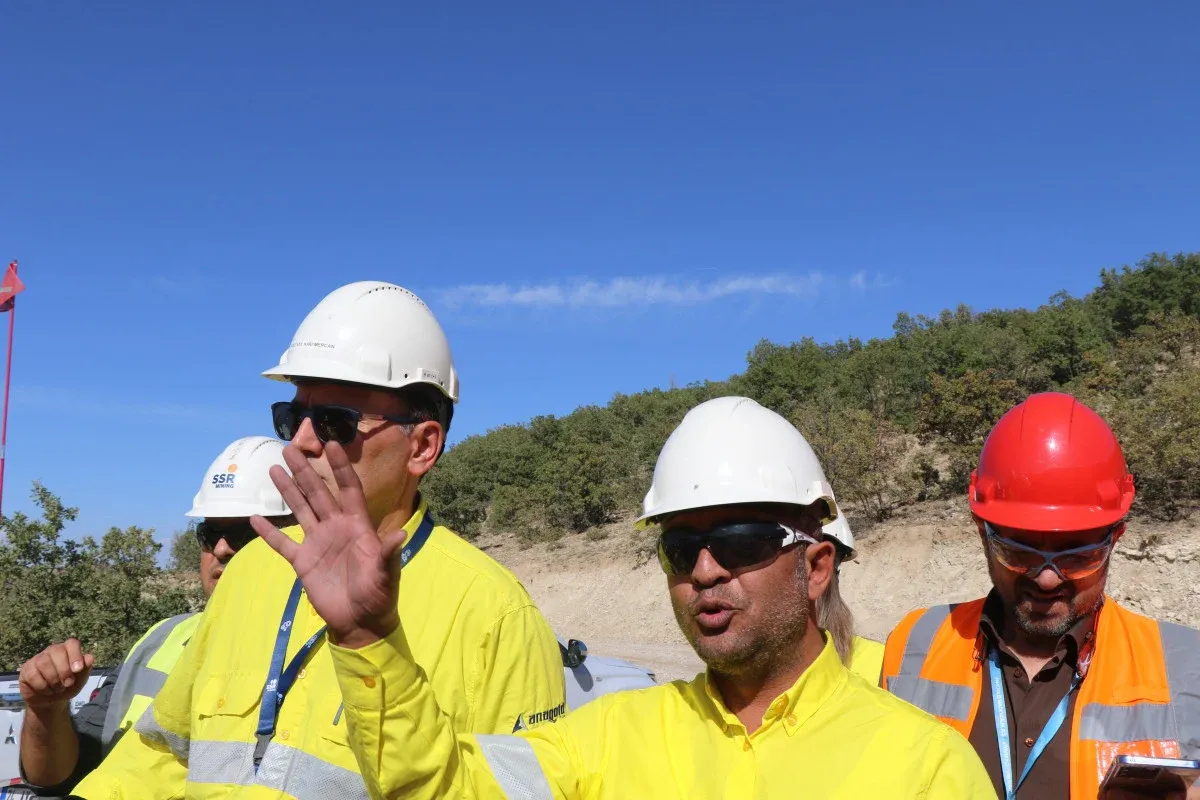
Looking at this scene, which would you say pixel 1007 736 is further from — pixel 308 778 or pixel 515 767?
pixel 308 778

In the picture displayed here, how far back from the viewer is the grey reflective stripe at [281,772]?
6.99ft

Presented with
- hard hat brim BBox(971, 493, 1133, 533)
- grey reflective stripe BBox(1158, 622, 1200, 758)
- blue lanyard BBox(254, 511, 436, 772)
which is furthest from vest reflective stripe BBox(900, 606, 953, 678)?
blue lanyard BBox(254, 511, 436, 772)

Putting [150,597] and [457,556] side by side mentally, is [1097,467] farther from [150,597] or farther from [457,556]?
[150,597]

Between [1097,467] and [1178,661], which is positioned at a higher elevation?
[1097,467]

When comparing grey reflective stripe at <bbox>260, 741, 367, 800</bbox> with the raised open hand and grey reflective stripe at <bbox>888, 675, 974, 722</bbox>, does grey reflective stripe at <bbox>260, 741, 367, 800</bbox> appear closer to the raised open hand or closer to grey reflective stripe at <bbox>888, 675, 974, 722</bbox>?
the raised open hand

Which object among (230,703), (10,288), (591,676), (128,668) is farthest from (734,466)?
(10,288)

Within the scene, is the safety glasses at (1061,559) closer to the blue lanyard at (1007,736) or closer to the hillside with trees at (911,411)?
the blue lanyard at (1007,736)

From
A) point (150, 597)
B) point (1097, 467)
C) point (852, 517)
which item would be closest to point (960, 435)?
point (852, 517)

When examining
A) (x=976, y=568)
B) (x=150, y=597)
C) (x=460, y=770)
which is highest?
(x=460, y=770)

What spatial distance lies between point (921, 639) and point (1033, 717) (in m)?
0.45

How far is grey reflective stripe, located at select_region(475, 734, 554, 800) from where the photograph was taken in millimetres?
1926

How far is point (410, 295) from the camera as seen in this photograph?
2855mm

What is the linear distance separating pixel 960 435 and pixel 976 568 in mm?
3598

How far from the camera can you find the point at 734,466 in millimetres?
2291
